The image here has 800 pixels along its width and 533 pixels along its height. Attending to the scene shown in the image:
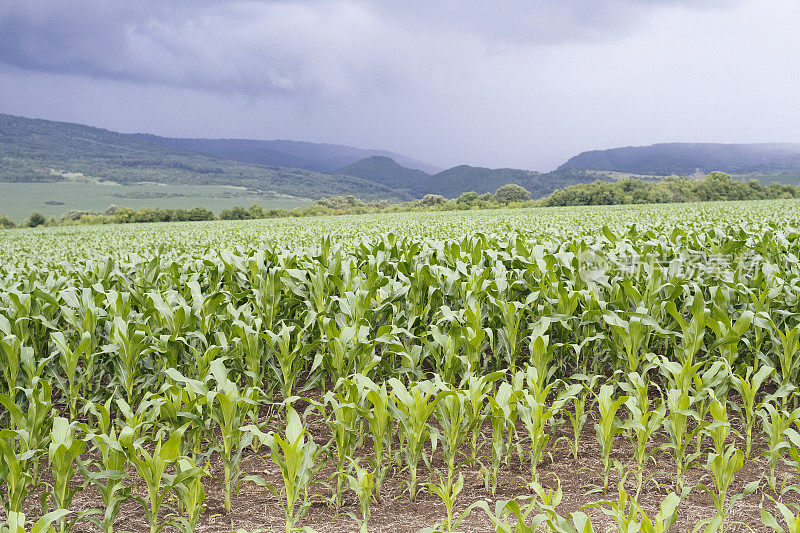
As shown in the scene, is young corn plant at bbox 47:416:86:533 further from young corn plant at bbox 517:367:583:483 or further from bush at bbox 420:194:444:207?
bush at bbox 420:194:444:207

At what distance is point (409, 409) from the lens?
3342 millimetres

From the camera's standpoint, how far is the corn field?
302 cm

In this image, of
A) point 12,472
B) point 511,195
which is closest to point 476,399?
point 12,472

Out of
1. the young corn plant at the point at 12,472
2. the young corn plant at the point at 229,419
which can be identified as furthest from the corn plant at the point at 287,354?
the young corn plant at the point at 12,472

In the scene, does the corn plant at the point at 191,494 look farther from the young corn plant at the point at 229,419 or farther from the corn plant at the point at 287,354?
the corn plant at the point at 287,354

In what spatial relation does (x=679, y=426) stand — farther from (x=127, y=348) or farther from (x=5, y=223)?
(x=5, y=223)

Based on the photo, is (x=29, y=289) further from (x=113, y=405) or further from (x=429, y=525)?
(x=429, y=525)

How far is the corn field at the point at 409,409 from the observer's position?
3.02 metres

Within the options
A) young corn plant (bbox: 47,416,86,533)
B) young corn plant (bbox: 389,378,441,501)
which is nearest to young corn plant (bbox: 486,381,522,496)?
young corn plant (bbox: 389,378,441,501)

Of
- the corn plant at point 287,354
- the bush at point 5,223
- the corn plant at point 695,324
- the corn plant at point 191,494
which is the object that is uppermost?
the corn plant at point 695,324

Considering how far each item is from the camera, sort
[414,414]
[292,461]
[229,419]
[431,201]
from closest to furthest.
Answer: [292,461] → [414,414] → [229,419] → [431,201]

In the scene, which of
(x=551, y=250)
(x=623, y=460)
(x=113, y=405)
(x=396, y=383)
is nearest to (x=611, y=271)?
(x=551, y=250)

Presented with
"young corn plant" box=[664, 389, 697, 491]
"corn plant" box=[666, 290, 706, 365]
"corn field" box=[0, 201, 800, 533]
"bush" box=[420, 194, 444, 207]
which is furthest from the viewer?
"bush" box=[420, 194, 444, 207]

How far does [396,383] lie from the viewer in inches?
137
